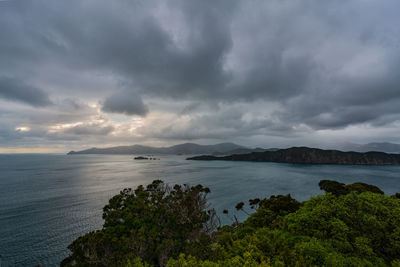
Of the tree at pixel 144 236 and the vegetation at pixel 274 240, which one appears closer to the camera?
the vegetation at pixel 274 240

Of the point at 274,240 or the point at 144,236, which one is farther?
the point at 144,236

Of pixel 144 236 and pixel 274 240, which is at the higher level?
pixel 274 240

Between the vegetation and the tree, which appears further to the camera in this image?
the tree

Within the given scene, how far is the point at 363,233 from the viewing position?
47.9 feet

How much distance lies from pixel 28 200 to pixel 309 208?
257ft

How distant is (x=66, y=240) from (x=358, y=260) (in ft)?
146

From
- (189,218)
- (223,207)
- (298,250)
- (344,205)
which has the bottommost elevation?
(223,207)

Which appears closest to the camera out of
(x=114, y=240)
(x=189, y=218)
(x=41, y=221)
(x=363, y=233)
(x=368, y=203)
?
(x=363, y=233)

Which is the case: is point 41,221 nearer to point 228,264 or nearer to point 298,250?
point 228,264

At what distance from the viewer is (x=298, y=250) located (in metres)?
13.0

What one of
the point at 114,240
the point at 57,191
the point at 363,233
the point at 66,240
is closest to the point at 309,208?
the point at 363,233

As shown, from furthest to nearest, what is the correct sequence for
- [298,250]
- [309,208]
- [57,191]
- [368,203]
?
[57,191] < [309,208] < [368,203] < [298,250]

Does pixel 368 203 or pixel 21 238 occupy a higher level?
pixel 368 203

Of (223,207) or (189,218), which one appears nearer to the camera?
(189,218)
